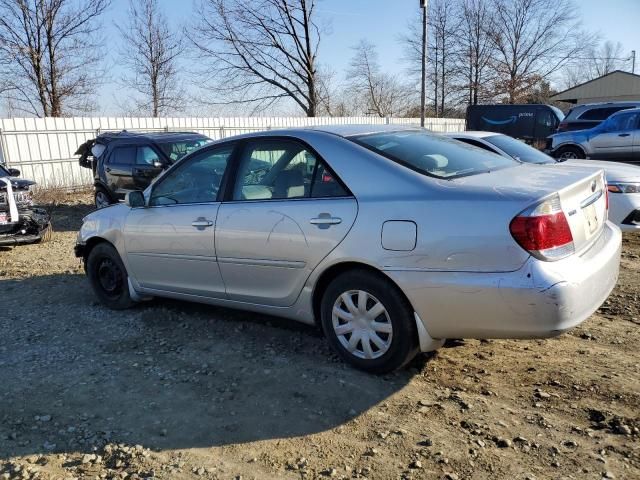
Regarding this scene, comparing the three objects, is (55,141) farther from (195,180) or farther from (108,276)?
(195,180)

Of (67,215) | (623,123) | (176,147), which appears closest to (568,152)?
(623,123)

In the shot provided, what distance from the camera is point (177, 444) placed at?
2.94 metres

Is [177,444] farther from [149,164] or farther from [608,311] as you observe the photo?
[149,164]

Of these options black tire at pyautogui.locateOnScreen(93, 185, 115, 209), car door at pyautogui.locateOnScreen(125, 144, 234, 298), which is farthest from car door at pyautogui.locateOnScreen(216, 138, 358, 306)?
black tire at pyautogui.locateOnScreen(93, 185, 115, 209)

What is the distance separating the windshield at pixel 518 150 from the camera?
7178mm

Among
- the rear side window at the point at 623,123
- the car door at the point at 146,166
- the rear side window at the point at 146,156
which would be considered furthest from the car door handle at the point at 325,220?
the rear side window at the point at 623,123

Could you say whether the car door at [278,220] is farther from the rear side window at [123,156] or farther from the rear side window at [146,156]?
the rear side window at [123,156]

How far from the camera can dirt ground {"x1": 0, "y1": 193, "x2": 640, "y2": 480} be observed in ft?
8.83

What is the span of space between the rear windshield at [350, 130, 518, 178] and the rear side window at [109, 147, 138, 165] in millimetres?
8365

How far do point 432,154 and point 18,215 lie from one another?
705 centimetres

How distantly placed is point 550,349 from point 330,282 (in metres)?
1.65

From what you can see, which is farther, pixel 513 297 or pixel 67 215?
pixel 67 215

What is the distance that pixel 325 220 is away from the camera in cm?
353

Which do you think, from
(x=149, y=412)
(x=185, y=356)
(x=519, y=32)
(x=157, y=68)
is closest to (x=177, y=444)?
(x=149, y=412)
